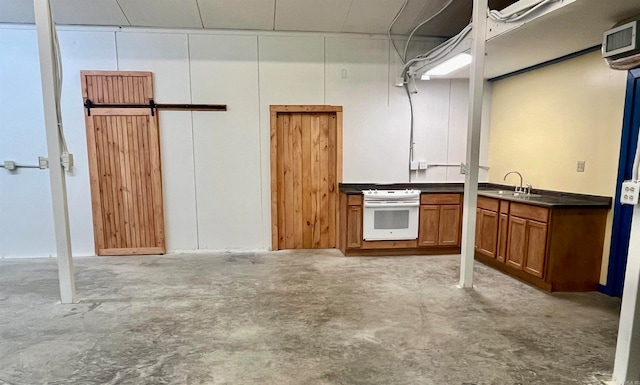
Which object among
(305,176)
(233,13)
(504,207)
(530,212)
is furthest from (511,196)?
(233,13)

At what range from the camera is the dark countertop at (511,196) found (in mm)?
3406

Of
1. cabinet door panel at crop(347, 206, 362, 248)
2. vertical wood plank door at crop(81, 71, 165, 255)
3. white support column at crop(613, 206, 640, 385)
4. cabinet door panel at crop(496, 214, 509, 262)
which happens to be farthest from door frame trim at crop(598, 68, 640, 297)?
vertical wood plank door at crop(81, 71, 165, 255)

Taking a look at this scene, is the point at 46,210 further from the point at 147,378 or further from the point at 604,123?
the point at 604,123

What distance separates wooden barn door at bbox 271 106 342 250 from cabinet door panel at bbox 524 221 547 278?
96.3 inches

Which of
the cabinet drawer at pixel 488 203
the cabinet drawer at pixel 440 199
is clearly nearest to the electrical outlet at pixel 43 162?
the cabinet drawer at pixel 440 199

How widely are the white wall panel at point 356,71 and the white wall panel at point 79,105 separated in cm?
287

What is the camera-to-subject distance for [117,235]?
4.73 meters

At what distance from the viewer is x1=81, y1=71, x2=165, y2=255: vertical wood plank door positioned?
14.8 ft

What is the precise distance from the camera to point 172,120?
4.64m

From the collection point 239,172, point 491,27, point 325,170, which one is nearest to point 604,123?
point 491,27

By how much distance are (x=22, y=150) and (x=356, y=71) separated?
4.54m

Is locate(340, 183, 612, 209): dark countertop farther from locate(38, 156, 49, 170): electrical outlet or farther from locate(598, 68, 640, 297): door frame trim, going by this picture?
locate(38, 156, 49, 170): electrical outlet

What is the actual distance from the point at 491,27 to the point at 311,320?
315 cm

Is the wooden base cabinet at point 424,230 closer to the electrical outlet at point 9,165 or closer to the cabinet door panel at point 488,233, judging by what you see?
the cabinet door panel at point 488,233
